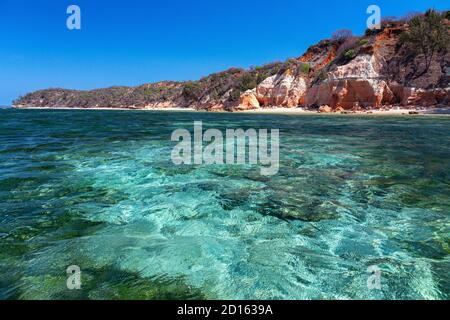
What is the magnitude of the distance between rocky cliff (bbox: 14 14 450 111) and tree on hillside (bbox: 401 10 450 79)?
1.36ft

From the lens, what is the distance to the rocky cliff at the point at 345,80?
32.0 meters

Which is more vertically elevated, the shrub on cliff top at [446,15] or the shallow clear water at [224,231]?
the shrub on cliff top at [446,15]

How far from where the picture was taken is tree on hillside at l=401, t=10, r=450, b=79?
31.9m

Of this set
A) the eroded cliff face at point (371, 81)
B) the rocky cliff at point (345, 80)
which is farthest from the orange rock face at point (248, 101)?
the eroded cliff face at point (371, 81)

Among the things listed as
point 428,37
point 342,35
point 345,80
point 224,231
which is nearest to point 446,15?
point 428,37

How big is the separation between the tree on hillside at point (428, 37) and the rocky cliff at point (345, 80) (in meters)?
0.41

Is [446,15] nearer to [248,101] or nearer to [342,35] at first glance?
[342,35]

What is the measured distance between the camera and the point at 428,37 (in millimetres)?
32312

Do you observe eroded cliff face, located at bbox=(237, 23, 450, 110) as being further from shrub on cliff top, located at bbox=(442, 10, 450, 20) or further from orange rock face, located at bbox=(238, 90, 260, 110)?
shrub on cliff top, located at bbox=(442, 10, 450, 20)

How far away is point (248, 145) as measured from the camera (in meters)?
11.3

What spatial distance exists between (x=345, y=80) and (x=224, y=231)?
3322 cm

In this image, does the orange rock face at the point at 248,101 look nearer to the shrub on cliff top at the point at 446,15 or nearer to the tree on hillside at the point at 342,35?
the tree on hillside at the point at 342,35

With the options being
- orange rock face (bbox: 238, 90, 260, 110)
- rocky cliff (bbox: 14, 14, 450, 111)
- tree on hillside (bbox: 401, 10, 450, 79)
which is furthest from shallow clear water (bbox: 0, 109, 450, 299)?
orange rock face (bbox: 238, 90, 260, 110)

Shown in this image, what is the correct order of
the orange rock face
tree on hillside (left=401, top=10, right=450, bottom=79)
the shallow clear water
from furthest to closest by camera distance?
the orange rock face, tree on hillside (left=401, top=10, right=450, bottom=79), the shallow clear water
